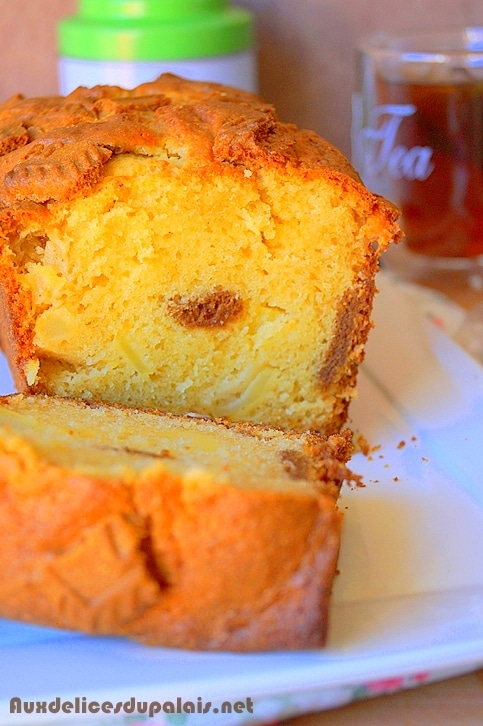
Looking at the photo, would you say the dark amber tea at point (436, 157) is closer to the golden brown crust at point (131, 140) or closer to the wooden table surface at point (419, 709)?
the golden brown crust at point (131, 140)

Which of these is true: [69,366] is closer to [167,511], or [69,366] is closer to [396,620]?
[167,511]

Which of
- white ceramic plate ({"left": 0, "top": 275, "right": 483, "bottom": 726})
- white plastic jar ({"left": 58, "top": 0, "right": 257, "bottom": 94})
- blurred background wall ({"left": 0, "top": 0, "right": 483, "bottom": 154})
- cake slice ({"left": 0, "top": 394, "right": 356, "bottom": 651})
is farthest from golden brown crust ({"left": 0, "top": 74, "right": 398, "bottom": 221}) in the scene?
blurred background wall ({"left": 0, "top": 0, "right": 483, "bottom": 154})

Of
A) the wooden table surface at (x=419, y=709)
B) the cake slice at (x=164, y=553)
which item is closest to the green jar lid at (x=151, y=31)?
the cake slice at (x=164, y=553)

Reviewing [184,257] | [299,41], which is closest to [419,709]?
[184,257]

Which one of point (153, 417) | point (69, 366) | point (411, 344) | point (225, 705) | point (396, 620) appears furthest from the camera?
point (411, 344)

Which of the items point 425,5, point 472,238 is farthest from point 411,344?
point 425,5

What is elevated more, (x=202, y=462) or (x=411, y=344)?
(x=202, y=462)

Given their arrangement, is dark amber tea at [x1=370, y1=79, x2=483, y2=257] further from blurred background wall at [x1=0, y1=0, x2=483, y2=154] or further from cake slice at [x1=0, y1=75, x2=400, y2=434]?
cake slice at [x1=0, y1=75, x2=400, y2=434]
